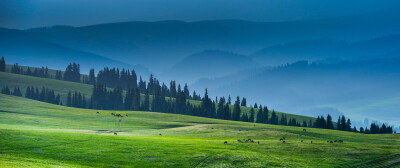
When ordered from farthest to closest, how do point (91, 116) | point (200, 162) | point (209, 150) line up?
point (91, 116)
point (209, 150)
point (200, 162)

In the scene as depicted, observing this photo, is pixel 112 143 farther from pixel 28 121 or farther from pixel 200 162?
pixel 28 121

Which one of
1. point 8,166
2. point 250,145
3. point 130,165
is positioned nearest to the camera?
point 8,166

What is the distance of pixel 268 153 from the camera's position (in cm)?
6194

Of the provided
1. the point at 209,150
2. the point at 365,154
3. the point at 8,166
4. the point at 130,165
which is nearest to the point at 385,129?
the point at 365,154

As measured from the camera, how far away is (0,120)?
103m

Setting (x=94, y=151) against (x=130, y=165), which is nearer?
(x=130, y=165)

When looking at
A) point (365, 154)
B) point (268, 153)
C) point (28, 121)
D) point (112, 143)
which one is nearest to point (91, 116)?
point (28, 121)

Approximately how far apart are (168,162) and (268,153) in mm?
18680

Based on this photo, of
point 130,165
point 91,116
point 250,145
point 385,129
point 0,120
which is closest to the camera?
point 130,165

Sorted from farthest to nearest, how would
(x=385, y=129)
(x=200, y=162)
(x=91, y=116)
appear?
(x=385, y=129)
(x=91, y=116)
(x=200, y=162)

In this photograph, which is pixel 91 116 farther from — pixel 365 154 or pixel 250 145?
pixel 365 154

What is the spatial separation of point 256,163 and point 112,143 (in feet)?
80.2

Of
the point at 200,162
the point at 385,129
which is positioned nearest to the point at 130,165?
the point at 200,162

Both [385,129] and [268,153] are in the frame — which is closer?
[268,153]
